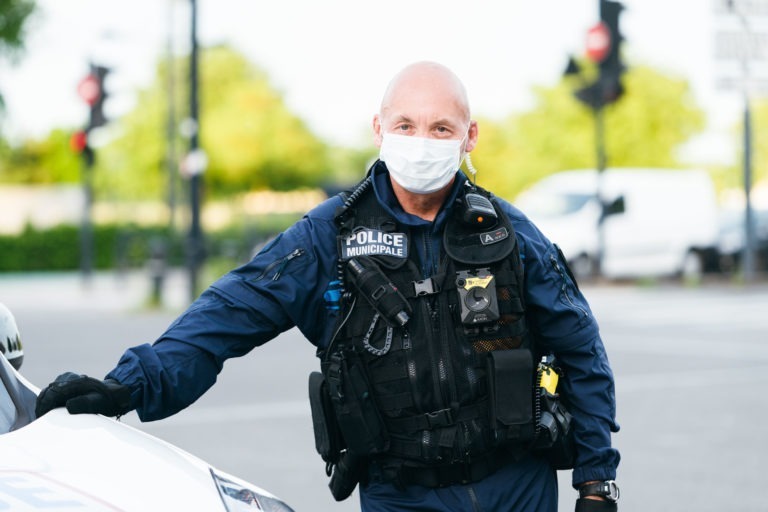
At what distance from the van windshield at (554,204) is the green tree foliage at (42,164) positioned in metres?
66.3

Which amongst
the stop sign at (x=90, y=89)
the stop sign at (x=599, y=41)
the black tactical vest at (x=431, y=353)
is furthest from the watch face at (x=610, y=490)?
the stop sign at (x=90, y=89)

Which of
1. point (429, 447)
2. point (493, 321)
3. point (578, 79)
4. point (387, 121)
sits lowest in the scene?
point (429, 447)

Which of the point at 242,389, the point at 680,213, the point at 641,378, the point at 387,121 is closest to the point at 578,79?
the point at 680,213

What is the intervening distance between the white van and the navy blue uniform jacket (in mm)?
21838

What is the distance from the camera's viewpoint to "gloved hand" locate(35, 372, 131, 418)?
2.56 m

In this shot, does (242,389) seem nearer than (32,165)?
Yes

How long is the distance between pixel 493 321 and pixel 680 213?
24.9m

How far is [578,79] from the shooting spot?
22688 millimetres

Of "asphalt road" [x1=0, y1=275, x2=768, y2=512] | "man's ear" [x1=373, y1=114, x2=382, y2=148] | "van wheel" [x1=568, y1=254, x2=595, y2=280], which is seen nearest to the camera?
"man's ear" [x1=373, y1=114, x2=382, y2=148]

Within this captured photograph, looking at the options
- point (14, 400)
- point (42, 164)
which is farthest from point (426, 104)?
point (42, 164)

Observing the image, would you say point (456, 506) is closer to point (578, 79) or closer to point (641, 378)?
point (641, 378)

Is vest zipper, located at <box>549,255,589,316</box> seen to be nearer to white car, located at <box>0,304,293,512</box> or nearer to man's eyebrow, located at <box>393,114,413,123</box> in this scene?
man's eyebrow, located at <box>393,114,413,123</box>

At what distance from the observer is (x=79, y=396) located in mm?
2578

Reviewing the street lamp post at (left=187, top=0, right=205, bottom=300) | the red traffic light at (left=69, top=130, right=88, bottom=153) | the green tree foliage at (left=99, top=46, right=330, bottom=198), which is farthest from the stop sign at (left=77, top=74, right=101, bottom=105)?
the green tree foliage at (left=99, top=46, right=330, bottom=198)
